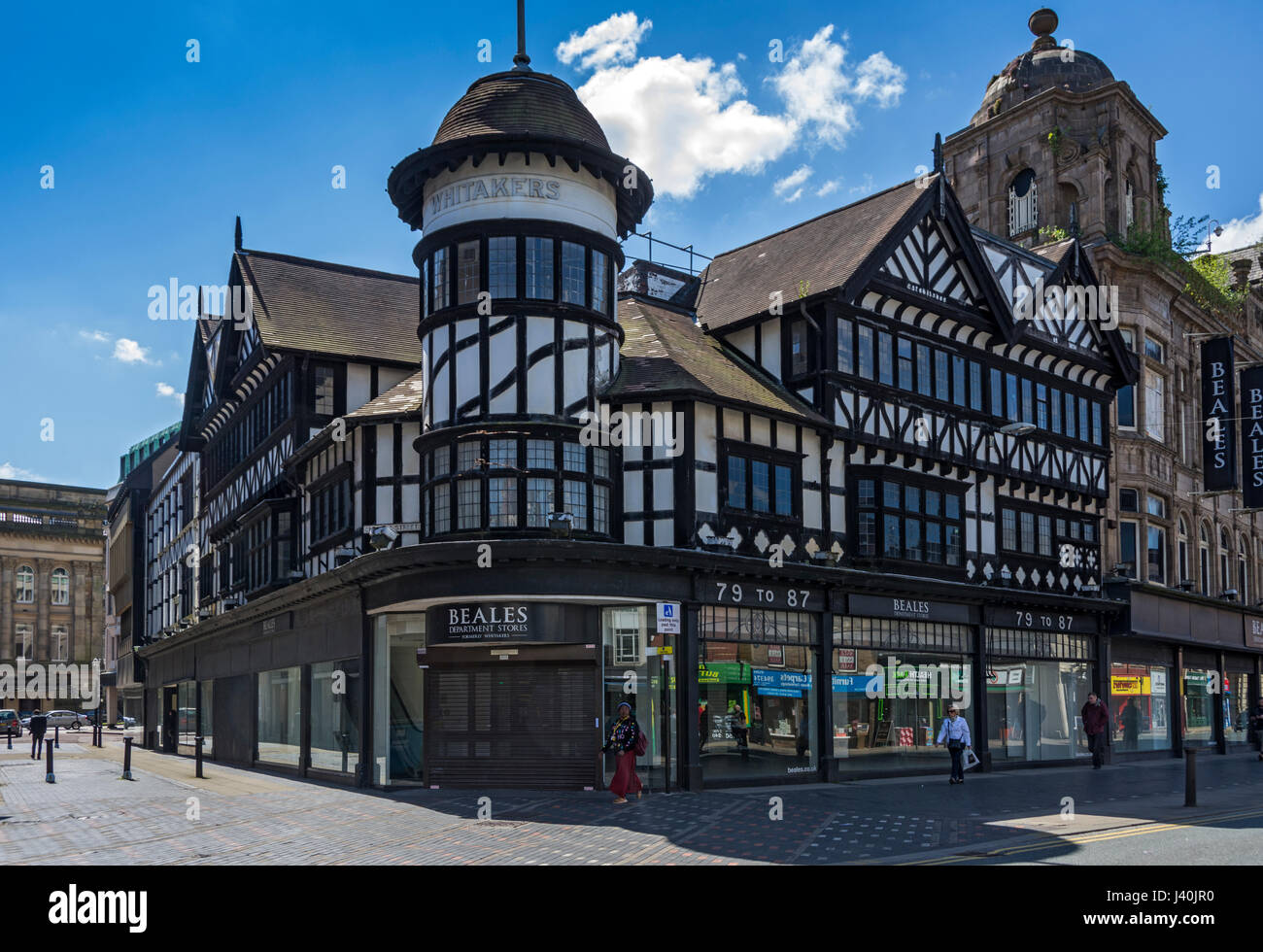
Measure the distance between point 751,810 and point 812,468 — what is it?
924cm

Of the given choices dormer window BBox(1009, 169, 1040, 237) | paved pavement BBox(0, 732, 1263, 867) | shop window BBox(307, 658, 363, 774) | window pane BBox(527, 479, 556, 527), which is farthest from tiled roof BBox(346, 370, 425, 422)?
dormer window BBox(1009, 169, 1040, 237)

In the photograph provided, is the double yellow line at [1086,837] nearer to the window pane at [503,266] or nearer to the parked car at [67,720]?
the window pane at [503,266]

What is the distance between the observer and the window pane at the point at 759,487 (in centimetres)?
2464

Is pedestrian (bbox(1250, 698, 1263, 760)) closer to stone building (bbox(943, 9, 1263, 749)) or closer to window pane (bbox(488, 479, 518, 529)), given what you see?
stone building (bbox(943, 9, 1263, 749))

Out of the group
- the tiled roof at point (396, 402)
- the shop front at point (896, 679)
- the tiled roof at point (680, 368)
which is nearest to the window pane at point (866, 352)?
the tiled roof at point (680, 368)

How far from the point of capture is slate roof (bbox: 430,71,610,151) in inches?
909

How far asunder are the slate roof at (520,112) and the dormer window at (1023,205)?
23.0m

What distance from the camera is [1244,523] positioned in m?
45.1

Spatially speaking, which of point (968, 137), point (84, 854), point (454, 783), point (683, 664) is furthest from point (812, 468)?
point (968, 137)

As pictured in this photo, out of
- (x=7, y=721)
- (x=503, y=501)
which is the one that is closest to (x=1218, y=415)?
(x=503, y=501)

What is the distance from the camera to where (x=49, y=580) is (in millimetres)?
93688

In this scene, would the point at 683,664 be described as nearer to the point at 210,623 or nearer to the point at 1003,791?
the point at 1003,791

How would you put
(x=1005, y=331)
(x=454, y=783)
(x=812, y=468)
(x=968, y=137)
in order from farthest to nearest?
(x=968, y=137), (x=1005, y=331), (x=812, y=468), (x=454, y=783)

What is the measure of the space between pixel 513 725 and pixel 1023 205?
2999 centimetres
